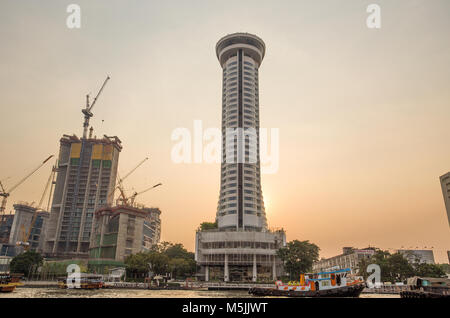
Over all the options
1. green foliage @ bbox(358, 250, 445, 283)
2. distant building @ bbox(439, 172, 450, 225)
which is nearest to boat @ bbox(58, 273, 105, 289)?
green foliage @ bbox(358, 250, 445, 283)

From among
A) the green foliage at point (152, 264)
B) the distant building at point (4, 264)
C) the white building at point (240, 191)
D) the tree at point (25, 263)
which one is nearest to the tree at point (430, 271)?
the white building at point (240, 191)

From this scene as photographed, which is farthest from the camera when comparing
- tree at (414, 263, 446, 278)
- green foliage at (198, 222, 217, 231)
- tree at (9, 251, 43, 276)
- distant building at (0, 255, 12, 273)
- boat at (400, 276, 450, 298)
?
distant building at (0, 255, 12, 273)

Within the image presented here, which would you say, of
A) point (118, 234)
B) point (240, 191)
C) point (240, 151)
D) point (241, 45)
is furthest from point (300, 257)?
point (241, 45)

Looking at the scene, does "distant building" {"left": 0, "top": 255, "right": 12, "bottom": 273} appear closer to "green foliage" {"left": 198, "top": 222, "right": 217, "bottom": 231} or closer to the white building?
"green foliage" {"left": 198, "top": 222, "right": 217, "bottom": 231}

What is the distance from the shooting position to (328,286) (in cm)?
5809

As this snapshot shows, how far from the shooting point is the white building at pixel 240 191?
426ft

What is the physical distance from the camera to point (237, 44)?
174625 mm

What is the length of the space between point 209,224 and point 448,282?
11396 centimetres

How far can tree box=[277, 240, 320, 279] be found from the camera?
4112 inches

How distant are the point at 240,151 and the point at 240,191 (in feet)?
63.8

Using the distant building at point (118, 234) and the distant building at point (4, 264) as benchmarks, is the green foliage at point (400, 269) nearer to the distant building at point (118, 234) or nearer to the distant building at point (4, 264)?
the distant building at point (118, 234)

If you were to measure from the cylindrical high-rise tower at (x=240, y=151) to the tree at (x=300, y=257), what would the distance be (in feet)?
113

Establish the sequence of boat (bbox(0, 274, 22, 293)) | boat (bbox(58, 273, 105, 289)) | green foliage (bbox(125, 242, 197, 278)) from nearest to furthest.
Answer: boat (bbox(0, 274, 22, 293)) < boat (bbox(58, 273, 105, 289)) < green foliage (bbox(125, 242, 197, 278))

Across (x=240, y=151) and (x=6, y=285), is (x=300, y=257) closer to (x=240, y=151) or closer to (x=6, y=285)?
(x=240, y=151)
